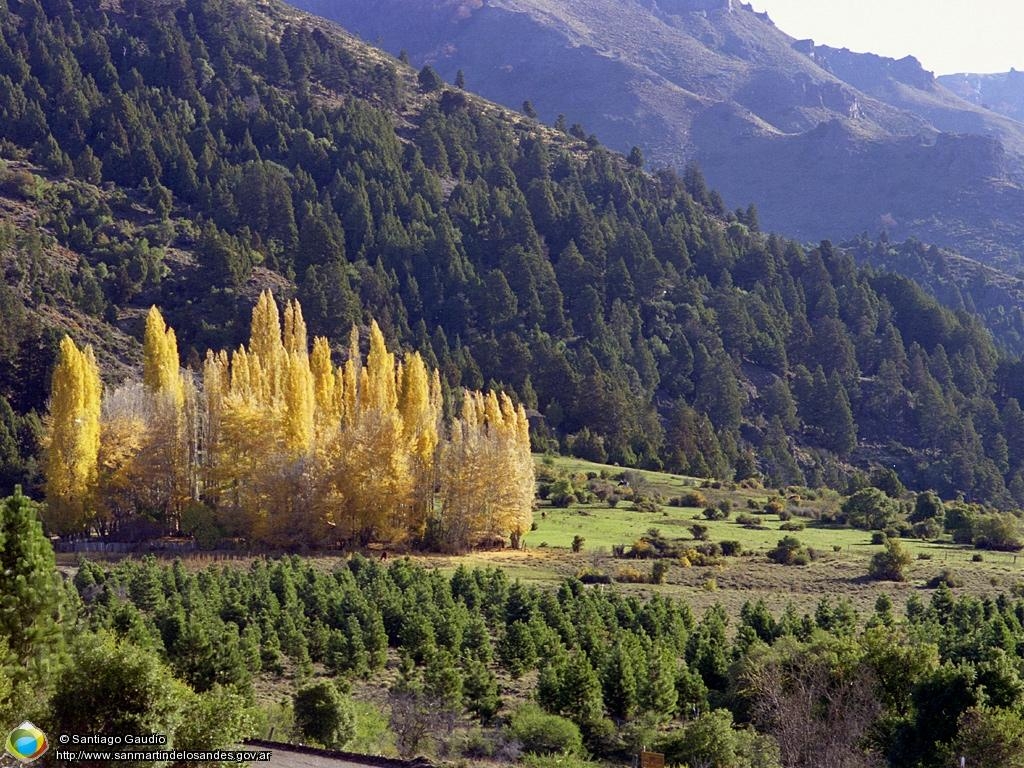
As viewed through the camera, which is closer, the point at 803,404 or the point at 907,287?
the point at 803,404

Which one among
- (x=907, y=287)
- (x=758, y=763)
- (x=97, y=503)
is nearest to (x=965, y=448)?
(x=907, y=287)

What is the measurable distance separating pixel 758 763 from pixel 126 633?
17.3 meters

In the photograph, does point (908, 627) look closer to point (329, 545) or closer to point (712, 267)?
point (329, 545)

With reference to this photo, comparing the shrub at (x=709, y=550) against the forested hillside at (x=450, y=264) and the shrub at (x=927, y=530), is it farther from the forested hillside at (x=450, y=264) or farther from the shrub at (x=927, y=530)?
the forested hillside at (x=450, y=264)

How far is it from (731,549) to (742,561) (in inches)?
89.7

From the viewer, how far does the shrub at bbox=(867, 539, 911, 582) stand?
198 feet

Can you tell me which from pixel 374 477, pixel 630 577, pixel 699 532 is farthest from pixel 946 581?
pixel 374 477

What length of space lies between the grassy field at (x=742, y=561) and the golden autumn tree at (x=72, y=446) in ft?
57.6

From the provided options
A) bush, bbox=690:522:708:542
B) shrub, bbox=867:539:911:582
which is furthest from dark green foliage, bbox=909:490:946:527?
shrub, bbox=867:539:911:582

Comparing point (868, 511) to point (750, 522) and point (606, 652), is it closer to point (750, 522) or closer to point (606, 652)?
point (750, 522)

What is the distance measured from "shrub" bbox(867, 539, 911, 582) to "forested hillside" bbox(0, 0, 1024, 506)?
38662mm

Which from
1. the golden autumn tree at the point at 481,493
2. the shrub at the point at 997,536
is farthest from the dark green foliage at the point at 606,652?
the shrub at the point at 997,536

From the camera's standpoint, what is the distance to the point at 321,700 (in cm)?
2891

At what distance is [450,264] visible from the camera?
128500 mm
